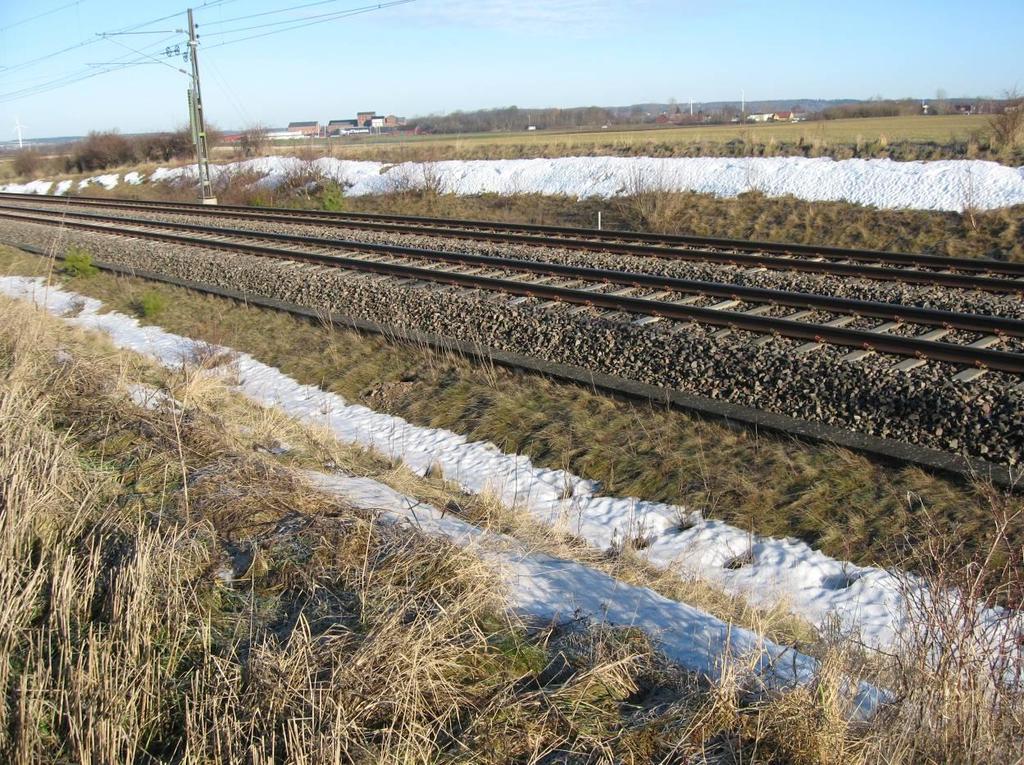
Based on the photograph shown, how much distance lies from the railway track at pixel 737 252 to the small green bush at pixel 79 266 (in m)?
6.13

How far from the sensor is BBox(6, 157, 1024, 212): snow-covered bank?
67.7 feet

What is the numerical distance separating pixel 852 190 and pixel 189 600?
21.6 m

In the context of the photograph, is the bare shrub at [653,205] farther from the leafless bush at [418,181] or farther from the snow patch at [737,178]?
the leafless bush at [418,181]

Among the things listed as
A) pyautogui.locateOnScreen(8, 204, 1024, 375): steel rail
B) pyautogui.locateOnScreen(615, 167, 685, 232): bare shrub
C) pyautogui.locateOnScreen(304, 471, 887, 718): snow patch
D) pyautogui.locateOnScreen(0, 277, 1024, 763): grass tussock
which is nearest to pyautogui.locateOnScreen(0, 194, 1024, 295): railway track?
pyautogui.locateOnScreen(615, 167, 685, 232): bare shrub

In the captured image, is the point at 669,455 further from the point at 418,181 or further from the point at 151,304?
the point at 418,181

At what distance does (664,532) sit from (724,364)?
263cm

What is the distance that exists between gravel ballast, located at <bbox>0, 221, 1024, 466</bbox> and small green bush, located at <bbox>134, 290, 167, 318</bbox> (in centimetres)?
222

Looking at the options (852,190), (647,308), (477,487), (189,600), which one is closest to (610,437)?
(477,487)

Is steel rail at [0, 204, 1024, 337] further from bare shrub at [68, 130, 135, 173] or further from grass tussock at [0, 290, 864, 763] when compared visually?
bare shrub at [68, 130, 135, 173]

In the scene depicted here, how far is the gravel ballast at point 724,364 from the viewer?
7.34 meters

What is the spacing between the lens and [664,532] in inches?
278

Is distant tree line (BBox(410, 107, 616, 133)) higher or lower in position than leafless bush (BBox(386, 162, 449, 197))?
higher

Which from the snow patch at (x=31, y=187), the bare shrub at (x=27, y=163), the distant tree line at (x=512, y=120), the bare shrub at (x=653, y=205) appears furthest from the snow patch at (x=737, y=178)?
the distant tree line at (x=512, y=120)

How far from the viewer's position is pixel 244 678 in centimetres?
349
